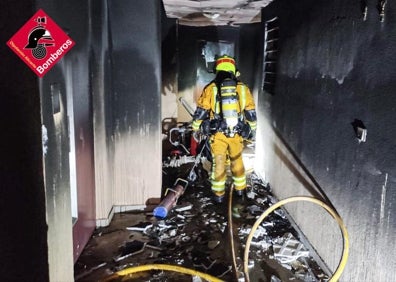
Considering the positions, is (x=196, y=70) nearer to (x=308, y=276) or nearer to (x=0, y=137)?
(x=308, y=276)

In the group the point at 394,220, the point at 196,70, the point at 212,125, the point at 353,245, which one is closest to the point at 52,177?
the point at 394,220

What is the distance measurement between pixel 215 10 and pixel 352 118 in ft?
15.5

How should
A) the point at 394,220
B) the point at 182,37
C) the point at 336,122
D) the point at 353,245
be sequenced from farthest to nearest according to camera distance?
the point at 182,37, the point at 336,122, the point at 353,245, the point at 394,220

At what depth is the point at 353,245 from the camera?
295 cm

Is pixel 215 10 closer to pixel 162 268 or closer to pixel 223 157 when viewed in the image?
pixel 223 157

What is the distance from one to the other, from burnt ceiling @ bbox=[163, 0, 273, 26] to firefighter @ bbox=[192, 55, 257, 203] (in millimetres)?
1392

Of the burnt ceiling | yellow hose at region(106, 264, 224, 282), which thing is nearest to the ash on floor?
yellow hose at region(106, 264, 224, 282)

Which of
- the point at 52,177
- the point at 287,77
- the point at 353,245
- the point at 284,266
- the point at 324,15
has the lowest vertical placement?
the point at 284,266

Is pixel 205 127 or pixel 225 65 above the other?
pixel 225 65

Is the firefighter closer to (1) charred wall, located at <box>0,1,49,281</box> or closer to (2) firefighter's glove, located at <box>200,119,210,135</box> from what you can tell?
(2) firefighter's glove, located at <box>200,119,210,135</box>

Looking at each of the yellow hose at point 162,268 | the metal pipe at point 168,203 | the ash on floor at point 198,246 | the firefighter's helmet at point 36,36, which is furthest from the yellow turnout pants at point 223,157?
the firefighter's helmet at point 36,36

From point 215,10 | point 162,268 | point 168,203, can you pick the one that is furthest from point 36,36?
point 215,10

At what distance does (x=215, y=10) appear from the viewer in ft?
22.6

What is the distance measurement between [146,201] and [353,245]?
120 inches
